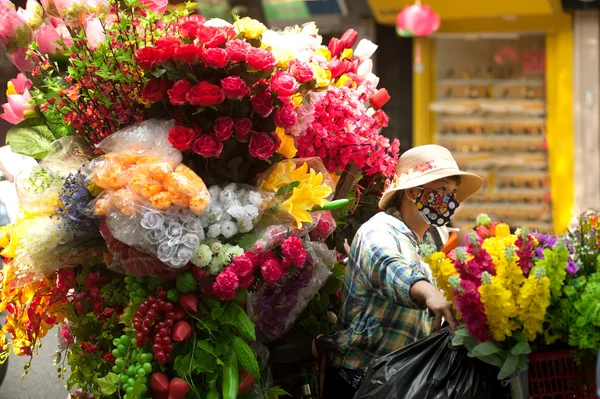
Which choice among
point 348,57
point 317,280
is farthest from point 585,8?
point 317,280

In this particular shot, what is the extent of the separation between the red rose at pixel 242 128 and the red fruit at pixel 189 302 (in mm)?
575


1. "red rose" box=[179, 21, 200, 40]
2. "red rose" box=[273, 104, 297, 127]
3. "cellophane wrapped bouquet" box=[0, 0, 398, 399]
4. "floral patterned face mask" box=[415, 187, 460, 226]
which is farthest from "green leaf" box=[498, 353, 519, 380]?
"red rose" box=[179, 21, 200, 40]

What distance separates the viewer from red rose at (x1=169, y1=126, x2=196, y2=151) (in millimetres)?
3393

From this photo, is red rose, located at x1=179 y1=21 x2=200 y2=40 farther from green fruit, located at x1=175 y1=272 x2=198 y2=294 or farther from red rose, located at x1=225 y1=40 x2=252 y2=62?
green fruit, located at x1=175 y1=272 x2=198 y2=294

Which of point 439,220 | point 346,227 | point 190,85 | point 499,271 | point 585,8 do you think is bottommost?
point 585,8

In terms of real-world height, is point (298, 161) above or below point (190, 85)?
below

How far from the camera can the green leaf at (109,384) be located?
341 centimetres

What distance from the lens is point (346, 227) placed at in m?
4.48

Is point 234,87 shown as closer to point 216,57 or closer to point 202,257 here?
point 216,57

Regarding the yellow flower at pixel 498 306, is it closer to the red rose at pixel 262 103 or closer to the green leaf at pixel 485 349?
the green leaf at pixel 485 349

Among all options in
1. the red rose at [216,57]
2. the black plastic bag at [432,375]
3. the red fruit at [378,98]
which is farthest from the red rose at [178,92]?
the red fruit at [378,98]

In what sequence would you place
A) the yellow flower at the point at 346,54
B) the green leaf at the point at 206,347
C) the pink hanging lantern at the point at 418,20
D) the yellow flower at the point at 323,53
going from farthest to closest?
the pink hanging lantern at the point at 418,20, the yellow flower at the point at 346,54, the yellow flower at the point at 323,53, the green leaf at the point at 206,347

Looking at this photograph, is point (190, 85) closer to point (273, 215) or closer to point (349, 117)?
point (273, 215)

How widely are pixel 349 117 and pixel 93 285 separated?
3.98 ft
